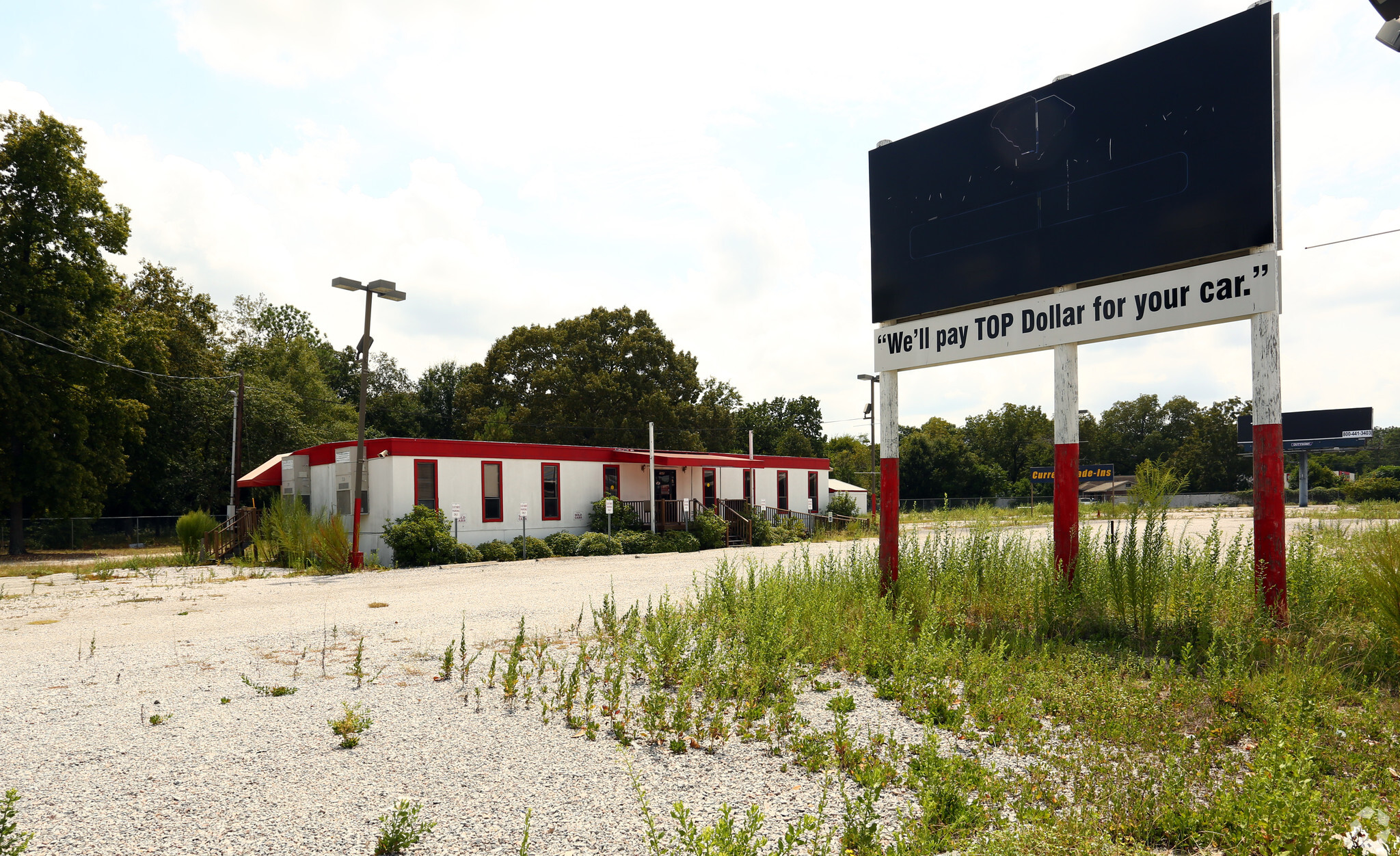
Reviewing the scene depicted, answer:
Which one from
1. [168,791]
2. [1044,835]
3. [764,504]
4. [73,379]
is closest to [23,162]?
[73,379]

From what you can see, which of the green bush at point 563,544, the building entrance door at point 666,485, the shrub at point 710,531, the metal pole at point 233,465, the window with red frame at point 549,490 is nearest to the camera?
the green bush at point 563,544

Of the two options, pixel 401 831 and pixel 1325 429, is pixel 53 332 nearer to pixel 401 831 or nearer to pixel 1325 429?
pixel 401 831

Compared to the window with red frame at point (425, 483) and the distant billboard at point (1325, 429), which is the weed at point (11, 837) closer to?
the window with red frame at point (425, 483)

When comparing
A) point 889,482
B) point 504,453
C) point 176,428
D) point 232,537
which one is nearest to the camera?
→ point 889,482

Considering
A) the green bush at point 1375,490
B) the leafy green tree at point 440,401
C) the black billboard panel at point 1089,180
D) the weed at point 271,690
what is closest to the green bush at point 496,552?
A: the weed at point 271,690

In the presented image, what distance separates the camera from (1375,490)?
4738cm

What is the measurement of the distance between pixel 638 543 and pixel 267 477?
13544 mm

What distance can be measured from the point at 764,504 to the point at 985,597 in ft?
78.8

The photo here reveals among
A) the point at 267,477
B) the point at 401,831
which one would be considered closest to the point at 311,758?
the point at 401,831

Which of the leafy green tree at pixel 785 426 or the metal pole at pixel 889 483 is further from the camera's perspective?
the leafy green tree at pixel 785 426

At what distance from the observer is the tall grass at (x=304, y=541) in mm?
18609

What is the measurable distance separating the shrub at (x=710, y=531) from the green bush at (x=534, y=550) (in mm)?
5523

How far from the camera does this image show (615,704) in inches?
213

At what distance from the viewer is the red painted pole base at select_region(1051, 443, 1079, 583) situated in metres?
7.48
